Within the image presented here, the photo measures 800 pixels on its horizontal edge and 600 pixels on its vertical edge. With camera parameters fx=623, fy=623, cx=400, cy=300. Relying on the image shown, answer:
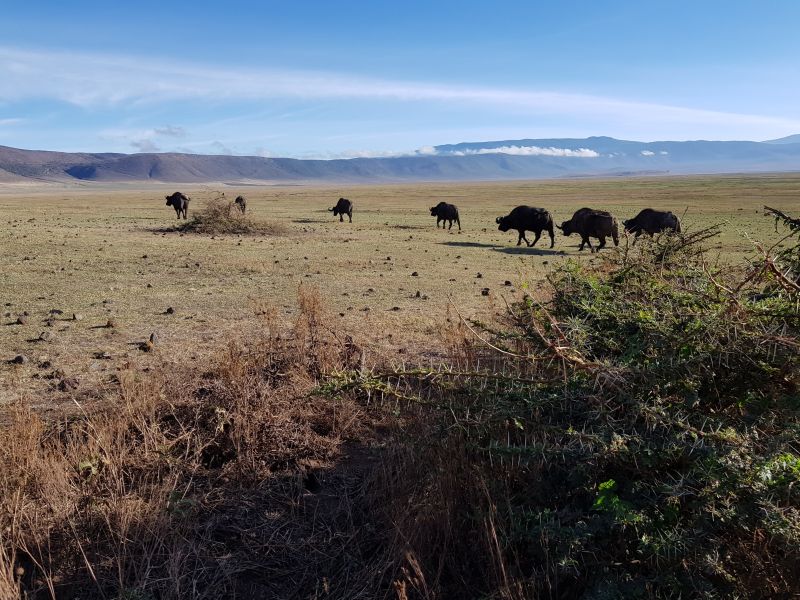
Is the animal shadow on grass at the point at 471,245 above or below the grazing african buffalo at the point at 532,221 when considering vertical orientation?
below

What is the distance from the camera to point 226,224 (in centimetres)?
2511

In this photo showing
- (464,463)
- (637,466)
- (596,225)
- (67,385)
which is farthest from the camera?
(596,225)

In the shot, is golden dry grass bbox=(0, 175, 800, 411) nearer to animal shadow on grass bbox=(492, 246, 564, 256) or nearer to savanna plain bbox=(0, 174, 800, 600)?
animal shadow on grass bbox=(492, 246, 564, 256)

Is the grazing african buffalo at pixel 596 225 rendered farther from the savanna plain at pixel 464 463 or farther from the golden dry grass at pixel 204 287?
the savanna plain at pixel 464 463

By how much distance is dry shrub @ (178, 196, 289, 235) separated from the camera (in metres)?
24.9

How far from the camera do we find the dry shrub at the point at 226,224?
24936 mm

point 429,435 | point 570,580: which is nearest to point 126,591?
point 429,435

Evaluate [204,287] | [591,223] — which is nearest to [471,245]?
[591,223]

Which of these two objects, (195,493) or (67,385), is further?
(67,385)

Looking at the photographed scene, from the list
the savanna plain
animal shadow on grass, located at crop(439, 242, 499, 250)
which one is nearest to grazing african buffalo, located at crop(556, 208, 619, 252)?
animal shadow on grass, located at crop(439, 242, 499, 250)

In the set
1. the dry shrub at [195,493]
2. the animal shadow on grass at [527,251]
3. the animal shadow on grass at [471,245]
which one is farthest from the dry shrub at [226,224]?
the dry shrub at [195,493]

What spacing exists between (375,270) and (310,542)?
1179 cm

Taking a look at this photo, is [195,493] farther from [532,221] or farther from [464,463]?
[532,221]

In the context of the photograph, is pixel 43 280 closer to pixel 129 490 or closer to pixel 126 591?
pixel 129 490
